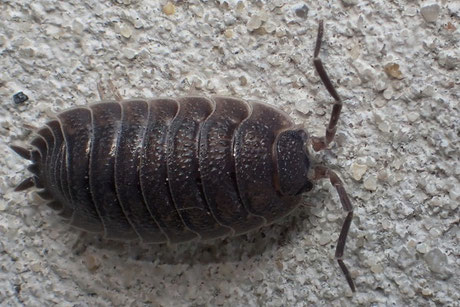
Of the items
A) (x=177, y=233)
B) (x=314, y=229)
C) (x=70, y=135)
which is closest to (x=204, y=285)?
(x=177, y=233)

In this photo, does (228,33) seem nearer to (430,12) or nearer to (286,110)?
(286,110)

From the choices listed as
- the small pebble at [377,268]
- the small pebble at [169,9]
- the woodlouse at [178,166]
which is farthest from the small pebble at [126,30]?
the small pebble at [377,268]

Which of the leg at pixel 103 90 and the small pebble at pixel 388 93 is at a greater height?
the small pebble at pixel 388 93

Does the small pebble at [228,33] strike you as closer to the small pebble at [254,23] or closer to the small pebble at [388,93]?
the small pebble at [254,23]

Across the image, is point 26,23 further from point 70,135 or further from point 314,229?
point 314,229

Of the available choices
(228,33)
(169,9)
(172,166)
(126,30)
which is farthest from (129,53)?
(172,166)

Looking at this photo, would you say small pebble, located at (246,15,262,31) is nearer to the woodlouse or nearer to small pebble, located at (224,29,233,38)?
small pebble, located at (224,29,233,38)
